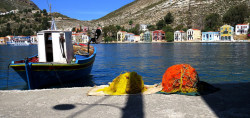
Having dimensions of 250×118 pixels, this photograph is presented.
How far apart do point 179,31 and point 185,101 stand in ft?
387

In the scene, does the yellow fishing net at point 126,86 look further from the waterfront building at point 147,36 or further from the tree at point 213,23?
the waterfront building at point 147,36

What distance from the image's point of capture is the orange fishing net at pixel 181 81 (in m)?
6.91

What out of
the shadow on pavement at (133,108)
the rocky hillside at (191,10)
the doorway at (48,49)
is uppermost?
the rocky hillside at (191,10)

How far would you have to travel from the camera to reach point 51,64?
11727 millimetres

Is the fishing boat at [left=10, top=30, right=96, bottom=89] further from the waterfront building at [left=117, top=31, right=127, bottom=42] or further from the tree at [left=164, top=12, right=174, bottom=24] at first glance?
the tree at [left=164, top=12, right=174, bottom=24]

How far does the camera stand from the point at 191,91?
6852 millimetres

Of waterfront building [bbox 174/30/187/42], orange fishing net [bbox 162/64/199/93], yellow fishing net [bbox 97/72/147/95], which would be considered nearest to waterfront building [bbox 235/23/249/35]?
waterfront building [bbox 174/30/187/42]

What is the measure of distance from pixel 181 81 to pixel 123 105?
2.27m

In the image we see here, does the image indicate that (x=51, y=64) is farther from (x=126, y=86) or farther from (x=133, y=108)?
(x=133, y=108)

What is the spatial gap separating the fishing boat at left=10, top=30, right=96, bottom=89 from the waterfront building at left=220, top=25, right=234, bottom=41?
319ft

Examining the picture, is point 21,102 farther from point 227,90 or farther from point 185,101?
point 227,90

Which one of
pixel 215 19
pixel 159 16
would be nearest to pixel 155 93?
pixel 215 19

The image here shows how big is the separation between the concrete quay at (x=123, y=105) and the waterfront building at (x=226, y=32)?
100998 mm

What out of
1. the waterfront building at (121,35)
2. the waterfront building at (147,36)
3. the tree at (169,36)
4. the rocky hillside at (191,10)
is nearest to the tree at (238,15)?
the rocky hillside at (191,10)
